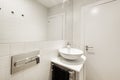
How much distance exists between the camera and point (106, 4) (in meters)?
1.48

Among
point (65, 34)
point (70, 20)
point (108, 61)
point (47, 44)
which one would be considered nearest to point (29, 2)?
point (47, 44)

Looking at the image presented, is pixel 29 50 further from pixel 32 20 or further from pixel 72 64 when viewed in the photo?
pixel 72 64

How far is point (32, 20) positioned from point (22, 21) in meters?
0.15

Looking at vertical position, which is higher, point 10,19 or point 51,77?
point 10,19

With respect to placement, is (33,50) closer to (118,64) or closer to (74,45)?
(74,45)

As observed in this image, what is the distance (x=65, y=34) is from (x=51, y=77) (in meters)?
0.97

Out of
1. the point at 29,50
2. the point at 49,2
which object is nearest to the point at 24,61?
the point at 29,50

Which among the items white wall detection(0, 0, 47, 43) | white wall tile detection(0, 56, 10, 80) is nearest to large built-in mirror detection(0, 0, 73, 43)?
white wall detection(0, 0, 47, 43)

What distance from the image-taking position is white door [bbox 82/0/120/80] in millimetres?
1383

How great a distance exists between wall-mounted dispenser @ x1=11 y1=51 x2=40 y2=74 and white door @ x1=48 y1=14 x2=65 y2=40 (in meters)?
0.47

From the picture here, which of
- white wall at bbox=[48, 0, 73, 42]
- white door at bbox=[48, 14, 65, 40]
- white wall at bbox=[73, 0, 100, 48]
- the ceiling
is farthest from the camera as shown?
white wall at bbox=[73, 0, 100, 48]

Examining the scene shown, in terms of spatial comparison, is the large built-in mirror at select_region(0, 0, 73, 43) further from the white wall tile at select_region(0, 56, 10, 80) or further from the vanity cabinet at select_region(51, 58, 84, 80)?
the vanity cabinet at select_region(51, 58, 84, 80)

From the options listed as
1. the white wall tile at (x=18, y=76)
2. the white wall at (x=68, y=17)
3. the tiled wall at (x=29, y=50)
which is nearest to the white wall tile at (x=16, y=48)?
the tiled wall at (x=29, y=50)

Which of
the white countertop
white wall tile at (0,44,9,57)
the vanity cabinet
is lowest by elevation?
the vanity cabinet
